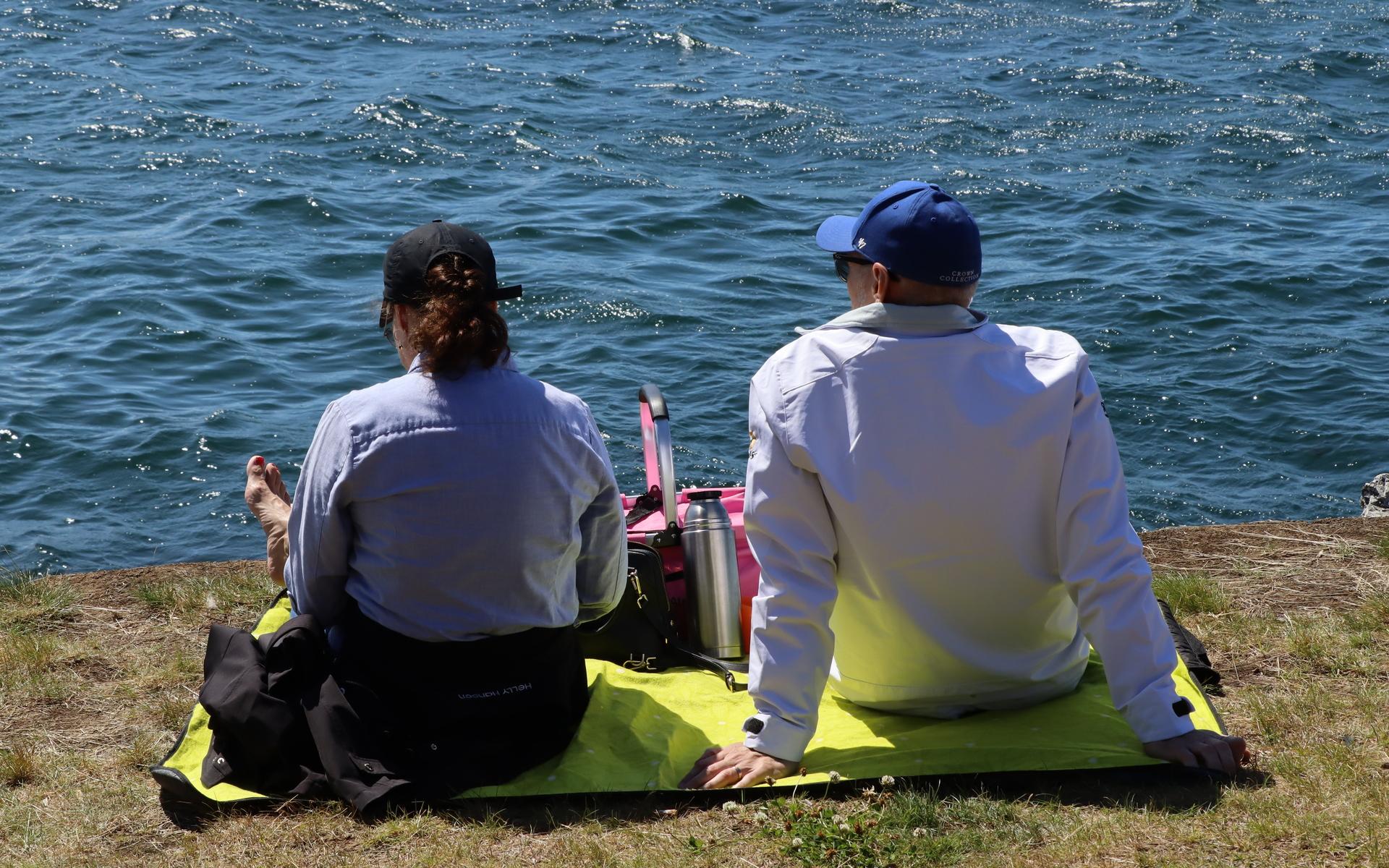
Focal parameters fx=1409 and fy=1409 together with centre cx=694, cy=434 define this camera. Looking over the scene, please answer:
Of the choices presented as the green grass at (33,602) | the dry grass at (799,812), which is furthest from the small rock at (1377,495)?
the green grass at (33,602)

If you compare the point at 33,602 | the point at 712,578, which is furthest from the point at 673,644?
the point at 33,602

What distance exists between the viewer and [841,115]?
15.3 meters

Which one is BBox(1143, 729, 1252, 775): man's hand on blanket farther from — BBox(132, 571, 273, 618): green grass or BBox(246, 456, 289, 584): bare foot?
BBox(132, 571, 273, 618): green grass

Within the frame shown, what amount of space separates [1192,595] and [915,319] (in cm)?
189

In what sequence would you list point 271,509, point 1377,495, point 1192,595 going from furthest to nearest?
1. point 1377,495
2. point 1192,595
3. point 271,509

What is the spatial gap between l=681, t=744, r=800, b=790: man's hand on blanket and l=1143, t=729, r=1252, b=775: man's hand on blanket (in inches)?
34.2

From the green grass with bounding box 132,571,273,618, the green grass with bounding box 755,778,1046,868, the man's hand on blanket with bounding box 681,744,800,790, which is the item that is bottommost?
the green grass with bounding box 132,571,273,618

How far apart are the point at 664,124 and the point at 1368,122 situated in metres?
7.41

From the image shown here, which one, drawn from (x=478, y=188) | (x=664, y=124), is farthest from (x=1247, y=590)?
(x=664, y=124)

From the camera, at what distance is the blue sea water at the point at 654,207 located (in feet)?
28.2

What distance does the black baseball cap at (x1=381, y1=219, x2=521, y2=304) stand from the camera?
338cm

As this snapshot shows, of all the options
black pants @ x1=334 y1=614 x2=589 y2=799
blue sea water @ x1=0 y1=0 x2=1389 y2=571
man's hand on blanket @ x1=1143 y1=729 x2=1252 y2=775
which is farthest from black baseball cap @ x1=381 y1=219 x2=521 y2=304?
man's hand on blanket @ x1=1143 y1=729 x2=1252 y2=775

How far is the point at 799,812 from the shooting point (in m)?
3.20

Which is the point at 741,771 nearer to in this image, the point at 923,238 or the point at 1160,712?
the point at 1160,712
